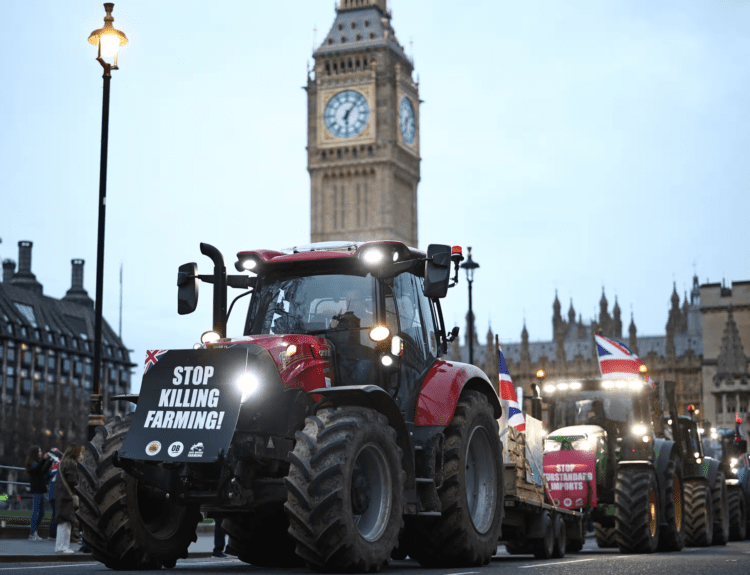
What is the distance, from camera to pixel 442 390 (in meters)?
9.97

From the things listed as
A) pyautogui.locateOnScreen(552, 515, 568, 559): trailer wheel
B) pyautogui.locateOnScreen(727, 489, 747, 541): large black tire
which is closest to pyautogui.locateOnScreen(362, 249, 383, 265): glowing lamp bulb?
pyautogui.locateOnScreen(552, 515, 568, 559): trailer wheel

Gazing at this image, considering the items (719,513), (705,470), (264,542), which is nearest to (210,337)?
(264,542)

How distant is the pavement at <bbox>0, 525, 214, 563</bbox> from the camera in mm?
13078

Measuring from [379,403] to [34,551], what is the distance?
7730 mm

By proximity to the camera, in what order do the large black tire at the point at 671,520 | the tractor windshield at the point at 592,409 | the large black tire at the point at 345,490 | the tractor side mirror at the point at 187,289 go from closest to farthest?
1. the large black tire at the point at 345,490
2. the tractor side mirror at the point at 187,289
3. the large black tire at the point at 671,520
4. the tractor windshield at the point at 592,409

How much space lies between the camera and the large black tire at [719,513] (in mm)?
20172

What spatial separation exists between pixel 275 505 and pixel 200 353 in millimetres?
1202

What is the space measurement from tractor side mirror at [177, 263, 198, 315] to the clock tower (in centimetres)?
9855

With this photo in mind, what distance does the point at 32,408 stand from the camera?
8769 cm

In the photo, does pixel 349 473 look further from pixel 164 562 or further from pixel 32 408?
pixel 32 408

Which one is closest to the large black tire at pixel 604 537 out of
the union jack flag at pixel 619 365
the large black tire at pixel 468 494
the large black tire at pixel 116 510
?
the union jack flag at pixel 619 365

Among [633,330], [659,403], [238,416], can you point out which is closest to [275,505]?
[238,416]

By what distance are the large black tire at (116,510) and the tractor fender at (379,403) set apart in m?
1.31

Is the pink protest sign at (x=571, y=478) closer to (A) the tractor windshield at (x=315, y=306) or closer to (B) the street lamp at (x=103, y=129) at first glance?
(B) the street lamp at (x=103, y=129)
